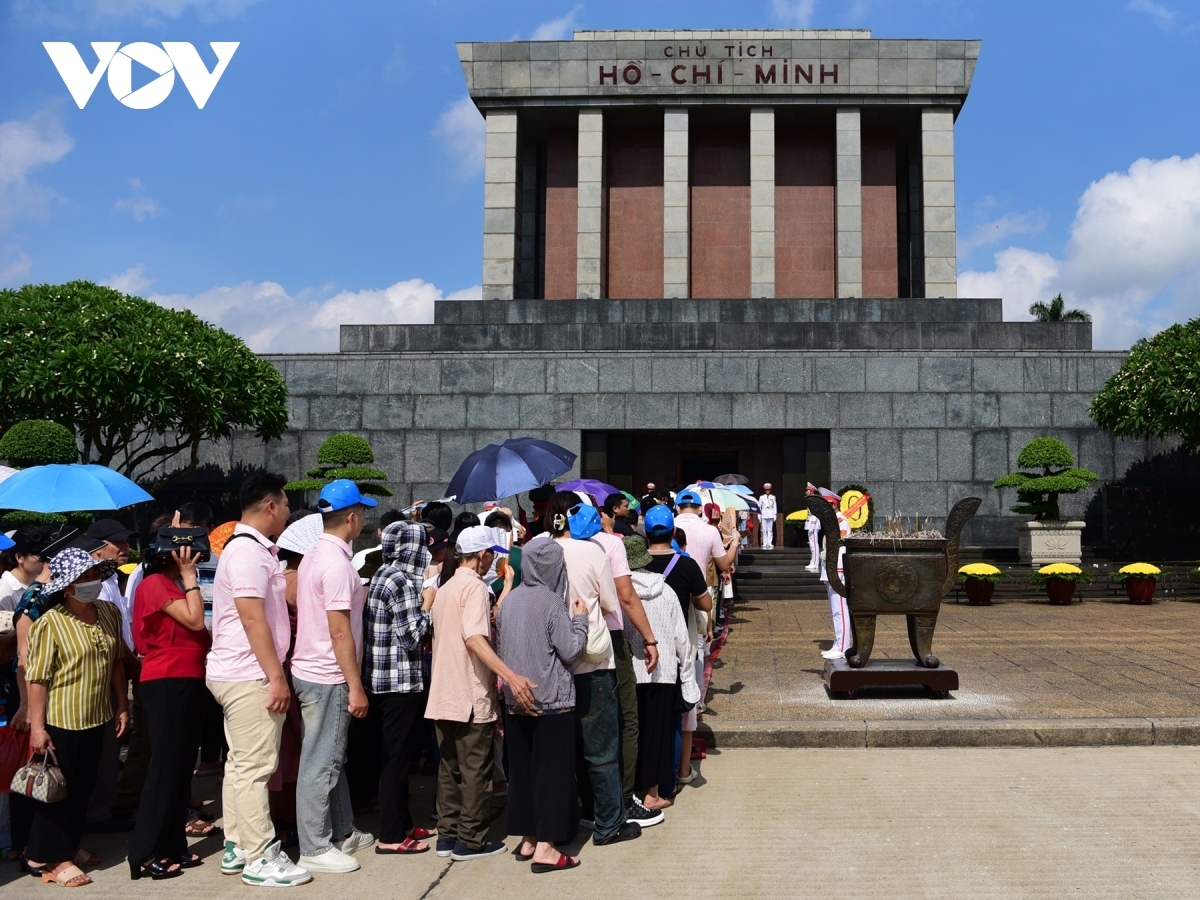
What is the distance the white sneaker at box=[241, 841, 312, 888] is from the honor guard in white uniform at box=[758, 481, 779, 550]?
1564cm

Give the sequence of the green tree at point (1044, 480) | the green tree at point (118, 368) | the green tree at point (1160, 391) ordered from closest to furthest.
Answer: the green tree at point (118, 368) → the green tree at point (1160, 391) → the green tree at point (1044, 480)

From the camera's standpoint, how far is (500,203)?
2917 cm

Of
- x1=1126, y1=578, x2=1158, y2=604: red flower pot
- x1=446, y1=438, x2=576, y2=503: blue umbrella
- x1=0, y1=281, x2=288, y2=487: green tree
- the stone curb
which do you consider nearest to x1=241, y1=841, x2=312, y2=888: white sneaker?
the stone curb

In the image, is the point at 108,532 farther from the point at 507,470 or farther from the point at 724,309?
the point at 724,309

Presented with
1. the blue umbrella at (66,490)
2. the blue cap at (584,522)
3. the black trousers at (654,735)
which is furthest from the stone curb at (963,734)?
the blue umbrella at (66,490)

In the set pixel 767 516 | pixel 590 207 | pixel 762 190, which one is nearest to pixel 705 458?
pixel 767 516

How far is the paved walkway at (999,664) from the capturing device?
8609 millimetres

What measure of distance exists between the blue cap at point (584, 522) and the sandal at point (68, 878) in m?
2.90

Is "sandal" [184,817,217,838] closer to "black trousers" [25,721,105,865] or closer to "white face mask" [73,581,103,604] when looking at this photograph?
"black trousers" [25,721,105,865]

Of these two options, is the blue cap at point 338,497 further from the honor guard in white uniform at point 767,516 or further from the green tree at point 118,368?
the honor guard in white uniform at point 767,516

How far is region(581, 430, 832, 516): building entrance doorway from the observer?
22764 mm

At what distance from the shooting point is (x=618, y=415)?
22.7 meters

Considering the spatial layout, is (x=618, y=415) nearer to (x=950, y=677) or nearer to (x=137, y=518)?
(x=137, y=518)

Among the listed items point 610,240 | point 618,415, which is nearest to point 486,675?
point 618,415
